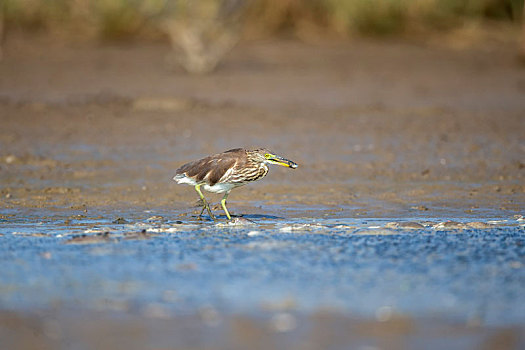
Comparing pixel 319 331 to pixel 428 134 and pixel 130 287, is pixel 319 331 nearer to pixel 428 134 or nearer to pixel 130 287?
pixel 130 287

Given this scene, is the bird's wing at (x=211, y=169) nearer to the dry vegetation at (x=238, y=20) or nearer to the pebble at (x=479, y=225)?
the pebble at (x=479, y=225)

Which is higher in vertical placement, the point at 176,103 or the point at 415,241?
the point at 176,103

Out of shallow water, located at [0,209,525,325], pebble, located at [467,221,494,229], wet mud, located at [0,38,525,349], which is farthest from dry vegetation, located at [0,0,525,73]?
pebble, located at [467,221,494,229]

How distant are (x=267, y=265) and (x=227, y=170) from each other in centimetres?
201

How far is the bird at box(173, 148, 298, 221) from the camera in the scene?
8.68 metres

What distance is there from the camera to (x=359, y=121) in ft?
44.7

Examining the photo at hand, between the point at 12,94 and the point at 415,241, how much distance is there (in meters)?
9.14

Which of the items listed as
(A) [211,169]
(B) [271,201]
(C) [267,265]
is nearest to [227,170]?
(A) [211,169]

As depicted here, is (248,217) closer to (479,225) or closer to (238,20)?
(479,225)

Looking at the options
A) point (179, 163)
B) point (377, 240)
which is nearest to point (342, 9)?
point (179, 163)

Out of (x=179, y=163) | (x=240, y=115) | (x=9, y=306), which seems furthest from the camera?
(x=240, y=115)

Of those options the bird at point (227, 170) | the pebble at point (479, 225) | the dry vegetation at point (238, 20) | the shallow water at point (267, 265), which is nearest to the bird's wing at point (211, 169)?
the bird at point (227, 170)

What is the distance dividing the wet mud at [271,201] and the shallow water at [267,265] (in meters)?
0.03

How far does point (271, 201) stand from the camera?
32.6ft
